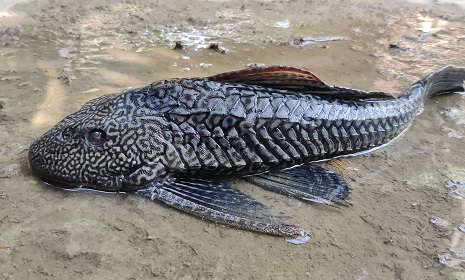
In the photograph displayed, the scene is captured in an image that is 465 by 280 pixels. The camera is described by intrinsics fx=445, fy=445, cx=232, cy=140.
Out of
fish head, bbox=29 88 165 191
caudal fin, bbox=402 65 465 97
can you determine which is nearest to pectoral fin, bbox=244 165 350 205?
fish head, bbox=29 88 165 191

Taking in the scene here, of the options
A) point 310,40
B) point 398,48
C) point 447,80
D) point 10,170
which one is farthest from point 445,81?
point 10,170

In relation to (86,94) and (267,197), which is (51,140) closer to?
(86,94)

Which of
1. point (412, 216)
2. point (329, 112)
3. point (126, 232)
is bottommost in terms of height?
point (126, 232)

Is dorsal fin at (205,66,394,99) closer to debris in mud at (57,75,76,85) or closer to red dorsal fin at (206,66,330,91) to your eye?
red dorsal fin at (206,66,330,91)

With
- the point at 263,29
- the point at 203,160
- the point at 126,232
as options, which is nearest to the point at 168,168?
the point at 203,160

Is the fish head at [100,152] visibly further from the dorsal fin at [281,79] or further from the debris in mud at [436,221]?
the debris in mud at [436,221]
